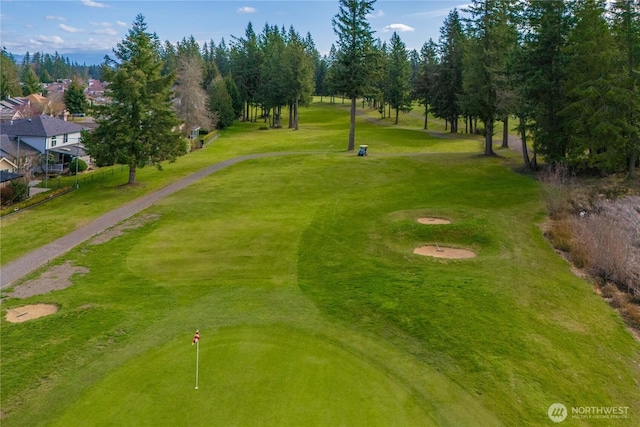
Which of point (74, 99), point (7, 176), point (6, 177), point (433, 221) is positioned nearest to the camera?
point (433, 221)

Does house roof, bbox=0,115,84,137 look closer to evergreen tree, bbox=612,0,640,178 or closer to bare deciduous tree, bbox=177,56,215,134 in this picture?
bare deciduous tree, bbox=177,56,215,134

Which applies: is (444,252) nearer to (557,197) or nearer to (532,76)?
(557,197)

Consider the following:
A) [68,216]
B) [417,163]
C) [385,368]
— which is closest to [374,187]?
[417,163]

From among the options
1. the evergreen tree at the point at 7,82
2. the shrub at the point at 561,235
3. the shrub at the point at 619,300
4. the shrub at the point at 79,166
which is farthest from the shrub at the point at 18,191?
the evergreen tree at the point at 7,82

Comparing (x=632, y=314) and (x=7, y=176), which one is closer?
(x=632, y=314)

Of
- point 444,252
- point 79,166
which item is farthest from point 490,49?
point 79,166

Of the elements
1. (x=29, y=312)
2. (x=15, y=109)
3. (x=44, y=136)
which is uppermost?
(x=15, y=109)

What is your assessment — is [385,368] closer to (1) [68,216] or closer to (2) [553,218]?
(2) [553,218]

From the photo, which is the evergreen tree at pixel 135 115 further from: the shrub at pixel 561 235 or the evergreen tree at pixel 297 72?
the evergreen tree at pixel 297 72
